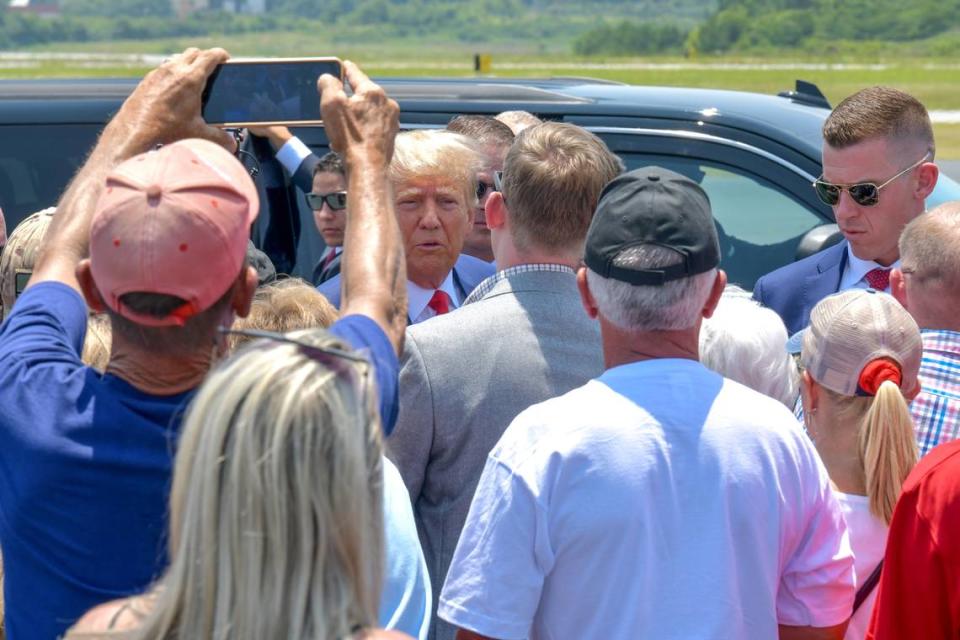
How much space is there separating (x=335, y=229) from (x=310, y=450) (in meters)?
3.38

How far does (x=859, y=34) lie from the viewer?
74.4m

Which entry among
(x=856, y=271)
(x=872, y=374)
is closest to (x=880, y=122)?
(x=856, y=271)

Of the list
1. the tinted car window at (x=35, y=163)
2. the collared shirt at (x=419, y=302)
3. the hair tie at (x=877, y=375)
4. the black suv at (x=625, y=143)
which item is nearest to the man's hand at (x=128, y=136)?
the hair tie at (x=877, y=375)

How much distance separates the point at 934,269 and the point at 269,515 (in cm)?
214

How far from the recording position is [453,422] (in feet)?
9.87

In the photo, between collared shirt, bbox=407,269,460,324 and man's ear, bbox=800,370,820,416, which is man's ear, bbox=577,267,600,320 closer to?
man's ear, bbox=800,370,820,416

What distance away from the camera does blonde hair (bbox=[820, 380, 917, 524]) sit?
273 cm

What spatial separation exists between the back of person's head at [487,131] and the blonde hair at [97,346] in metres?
2.15

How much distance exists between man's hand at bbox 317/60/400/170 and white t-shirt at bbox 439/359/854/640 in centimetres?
56

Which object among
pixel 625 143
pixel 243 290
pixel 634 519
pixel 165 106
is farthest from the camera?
pixel 625 143

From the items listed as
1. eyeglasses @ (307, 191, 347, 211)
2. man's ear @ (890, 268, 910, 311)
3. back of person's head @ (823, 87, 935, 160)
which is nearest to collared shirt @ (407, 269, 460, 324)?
eyeglasses @ (307, 191, 347, 211)

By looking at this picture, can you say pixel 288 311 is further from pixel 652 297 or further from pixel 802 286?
pixel 802 286

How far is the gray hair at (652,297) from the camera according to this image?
2.49m

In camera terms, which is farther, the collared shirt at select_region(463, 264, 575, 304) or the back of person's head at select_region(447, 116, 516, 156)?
the back of person's head at select_region(447, 116, 516, 156)
